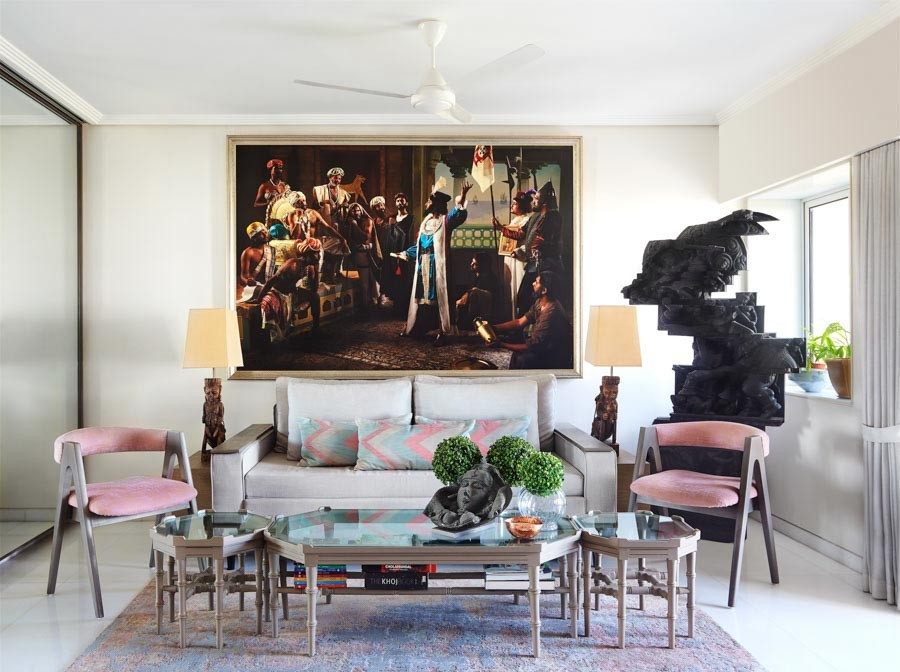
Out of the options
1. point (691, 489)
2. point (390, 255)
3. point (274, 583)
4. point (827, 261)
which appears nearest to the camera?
point (274, 583)

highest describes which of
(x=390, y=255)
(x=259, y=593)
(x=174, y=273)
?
(x=390, y=255)

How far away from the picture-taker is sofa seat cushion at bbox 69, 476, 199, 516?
133 inches

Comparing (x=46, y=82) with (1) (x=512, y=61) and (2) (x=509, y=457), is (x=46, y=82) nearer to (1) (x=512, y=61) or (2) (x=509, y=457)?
(1) (x=512, y=61)

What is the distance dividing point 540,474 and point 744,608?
1234 mm

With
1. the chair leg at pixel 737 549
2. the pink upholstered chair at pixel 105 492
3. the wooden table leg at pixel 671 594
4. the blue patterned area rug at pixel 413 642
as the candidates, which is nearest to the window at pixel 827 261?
the chair leg at pixel 737 549

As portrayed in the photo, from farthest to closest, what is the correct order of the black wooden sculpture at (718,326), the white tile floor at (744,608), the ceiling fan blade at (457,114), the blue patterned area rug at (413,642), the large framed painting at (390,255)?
the large framed painting at (390,255)
the black wooden sculpture at (718,326)
the ceiling fan blade at (457,114)
the white tile floor at (744,608)
the blue patterned area rug at (413,642)

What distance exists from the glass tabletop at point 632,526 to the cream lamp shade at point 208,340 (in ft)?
7.82

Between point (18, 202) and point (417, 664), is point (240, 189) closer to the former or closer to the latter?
point (18, 202)

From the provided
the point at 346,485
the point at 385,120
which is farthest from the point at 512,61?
the point at 346,485

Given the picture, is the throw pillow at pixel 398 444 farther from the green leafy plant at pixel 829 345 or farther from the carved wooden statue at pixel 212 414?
the green leafy plant at pixel 829 345

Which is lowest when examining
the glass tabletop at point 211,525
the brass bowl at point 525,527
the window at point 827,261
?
the glass tabletop at point 211,525

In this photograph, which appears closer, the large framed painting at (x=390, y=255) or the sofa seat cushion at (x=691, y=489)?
the sofa seat cushion at (x=691, y=489)

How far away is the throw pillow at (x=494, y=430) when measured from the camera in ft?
13.7

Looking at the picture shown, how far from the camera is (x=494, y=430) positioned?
4.23 metres
